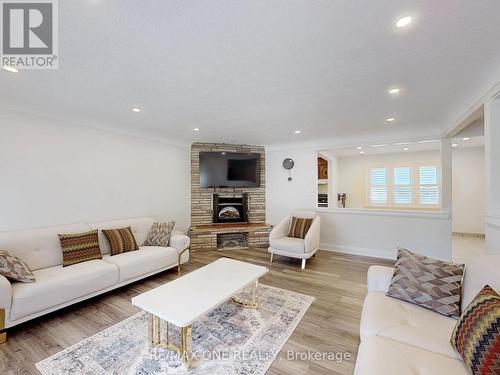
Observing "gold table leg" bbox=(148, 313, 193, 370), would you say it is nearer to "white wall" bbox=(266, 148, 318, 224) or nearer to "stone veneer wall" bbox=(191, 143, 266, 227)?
"stone veneer wall" bbox=(191, 143, 266, 227)

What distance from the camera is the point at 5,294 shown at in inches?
72.4

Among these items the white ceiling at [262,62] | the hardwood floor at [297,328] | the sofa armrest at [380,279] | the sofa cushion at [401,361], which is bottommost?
the hardwood floor at [297,328]

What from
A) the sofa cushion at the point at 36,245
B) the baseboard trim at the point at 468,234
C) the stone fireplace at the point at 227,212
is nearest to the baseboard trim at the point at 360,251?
the stone fireplace at the point at 227,212

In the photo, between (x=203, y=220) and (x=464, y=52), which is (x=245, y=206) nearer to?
(x=203, y=220)

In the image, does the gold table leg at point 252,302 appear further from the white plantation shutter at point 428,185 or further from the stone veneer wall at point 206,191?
the white plantation shutter at point 428,185

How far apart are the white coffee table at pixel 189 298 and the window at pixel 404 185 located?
569 centimetres

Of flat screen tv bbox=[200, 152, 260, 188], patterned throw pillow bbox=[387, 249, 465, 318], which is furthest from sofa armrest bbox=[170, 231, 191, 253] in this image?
patterned throw pillow bbox=[387, 249, 465, 318]

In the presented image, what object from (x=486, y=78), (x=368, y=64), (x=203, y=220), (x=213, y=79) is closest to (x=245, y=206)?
(x=203, y=220)

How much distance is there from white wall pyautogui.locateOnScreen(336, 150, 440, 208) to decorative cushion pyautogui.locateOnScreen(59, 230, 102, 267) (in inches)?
262

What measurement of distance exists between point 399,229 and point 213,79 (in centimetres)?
414

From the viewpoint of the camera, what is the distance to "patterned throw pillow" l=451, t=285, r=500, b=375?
3.14 feet

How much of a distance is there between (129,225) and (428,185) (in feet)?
24.3

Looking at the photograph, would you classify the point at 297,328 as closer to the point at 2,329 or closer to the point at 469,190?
the point at 2,329

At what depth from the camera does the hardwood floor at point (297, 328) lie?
→ 163 centimetres
